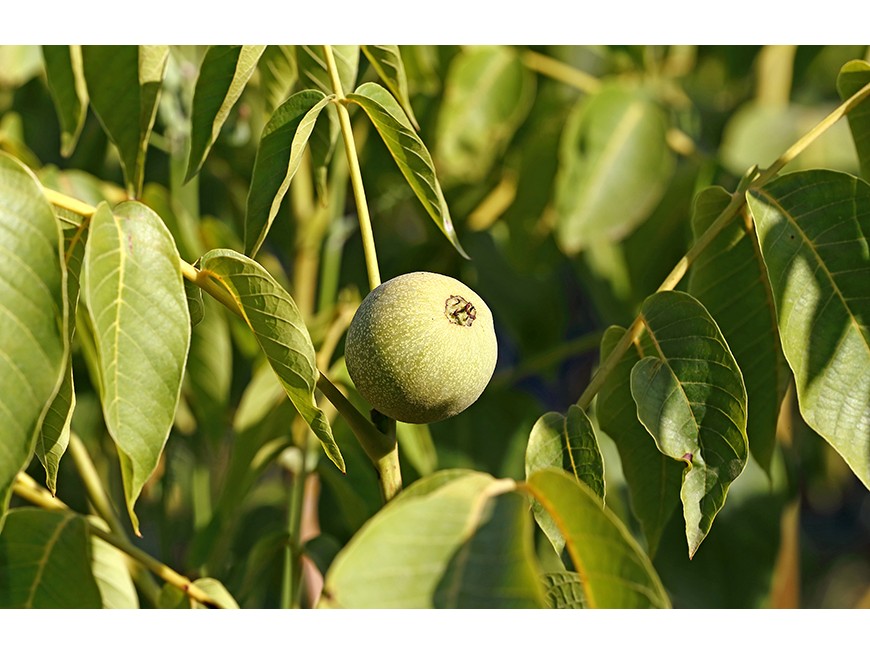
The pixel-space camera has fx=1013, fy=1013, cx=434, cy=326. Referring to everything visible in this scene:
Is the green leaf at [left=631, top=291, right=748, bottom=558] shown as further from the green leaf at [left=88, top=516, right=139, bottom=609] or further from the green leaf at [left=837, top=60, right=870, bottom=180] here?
the green leaf at [left=88, top=516, right=139, bottom=609]

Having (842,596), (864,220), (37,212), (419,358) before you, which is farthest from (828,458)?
(37,212)

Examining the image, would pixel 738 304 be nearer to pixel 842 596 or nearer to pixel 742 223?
pixel 742 223

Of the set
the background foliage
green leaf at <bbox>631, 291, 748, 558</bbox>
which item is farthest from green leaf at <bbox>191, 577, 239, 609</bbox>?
green leaf at <bbox>631, 291, 748, 558</bbox>

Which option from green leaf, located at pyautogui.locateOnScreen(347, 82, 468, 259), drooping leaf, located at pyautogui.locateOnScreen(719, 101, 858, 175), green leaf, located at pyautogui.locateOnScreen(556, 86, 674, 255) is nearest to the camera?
green leaf, located at pyautogui.locateOnScreen(347, 82, 468, 259)

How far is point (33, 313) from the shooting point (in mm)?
873

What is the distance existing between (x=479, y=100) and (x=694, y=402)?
1336 mm

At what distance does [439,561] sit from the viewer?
0.81 m

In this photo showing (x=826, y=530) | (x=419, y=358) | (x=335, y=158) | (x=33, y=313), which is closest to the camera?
(x=33, y=313)

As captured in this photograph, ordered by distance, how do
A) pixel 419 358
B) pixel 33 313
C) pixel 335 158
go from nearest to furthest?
pixel 33 313 → pixel 419 358 → pixel 335 158

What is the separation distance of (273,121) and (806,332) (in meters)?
0.63

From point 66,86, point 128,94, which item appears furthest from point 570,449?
point 66,86

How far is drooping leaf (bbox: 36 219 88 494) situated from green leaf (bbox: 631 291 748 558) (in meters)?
0.59

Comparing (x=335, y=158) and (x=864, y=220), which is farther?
(x=335, y=158)

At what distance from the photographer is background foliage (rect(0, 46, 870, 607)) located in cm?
89
